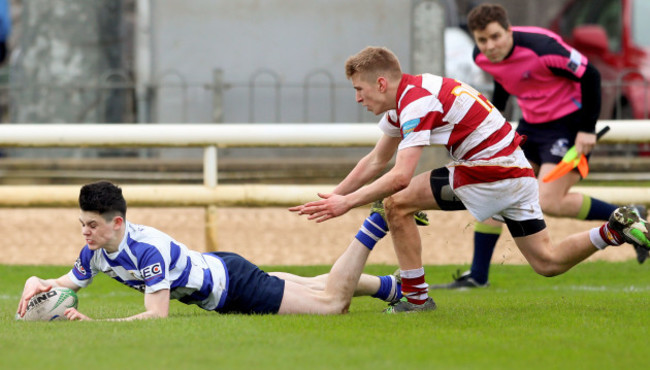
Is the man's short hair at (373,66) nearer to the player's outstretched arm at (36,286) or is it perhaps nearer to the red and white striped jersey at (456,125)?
the red and white striped jersey at (456,125)

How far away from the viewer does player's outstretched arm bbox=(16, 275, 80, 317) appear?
564cm

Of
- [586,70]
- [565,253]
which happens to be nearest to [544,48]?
[586,70]

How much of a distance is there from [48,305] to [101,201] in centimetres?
64

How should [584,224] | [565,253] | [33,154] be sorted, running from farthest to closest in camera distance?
[33,154] → [584,224] → [565,253]

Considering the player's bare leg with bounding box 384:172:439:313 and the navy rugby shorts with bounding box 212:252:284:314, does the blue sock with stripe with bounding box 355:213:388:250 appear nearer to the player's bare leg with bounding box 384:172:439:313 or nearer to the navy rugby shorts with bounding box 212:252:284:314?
the player's bare leg with bounding box 384:172:439:313

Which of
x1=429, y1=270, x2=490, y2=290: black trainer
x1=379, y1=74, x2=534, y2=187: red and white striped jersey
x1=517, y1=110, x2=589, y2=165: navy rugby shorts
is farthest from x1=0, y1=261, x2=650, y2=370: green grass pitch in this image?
x1=517, y1=110, x2=589, y2=165: navy rugby shorts

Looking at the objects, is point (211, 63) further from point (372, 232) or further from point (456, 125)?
point (456, 125)

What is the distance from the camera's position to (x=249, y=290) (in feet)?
19.3

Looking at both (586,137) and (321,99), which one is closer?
(586,137)

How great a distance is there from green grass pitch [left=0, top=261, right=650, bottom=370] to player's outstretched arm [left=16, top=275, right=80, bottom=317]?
0.15m

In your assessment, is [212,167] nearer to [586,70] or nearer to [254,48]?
[586,70]

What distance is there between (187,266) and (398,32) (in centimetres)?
1063

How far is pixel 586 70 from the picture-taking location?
7473 millimetres

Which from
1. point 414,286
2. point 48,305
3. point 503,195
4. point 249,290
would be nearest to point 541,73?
point 503,195
